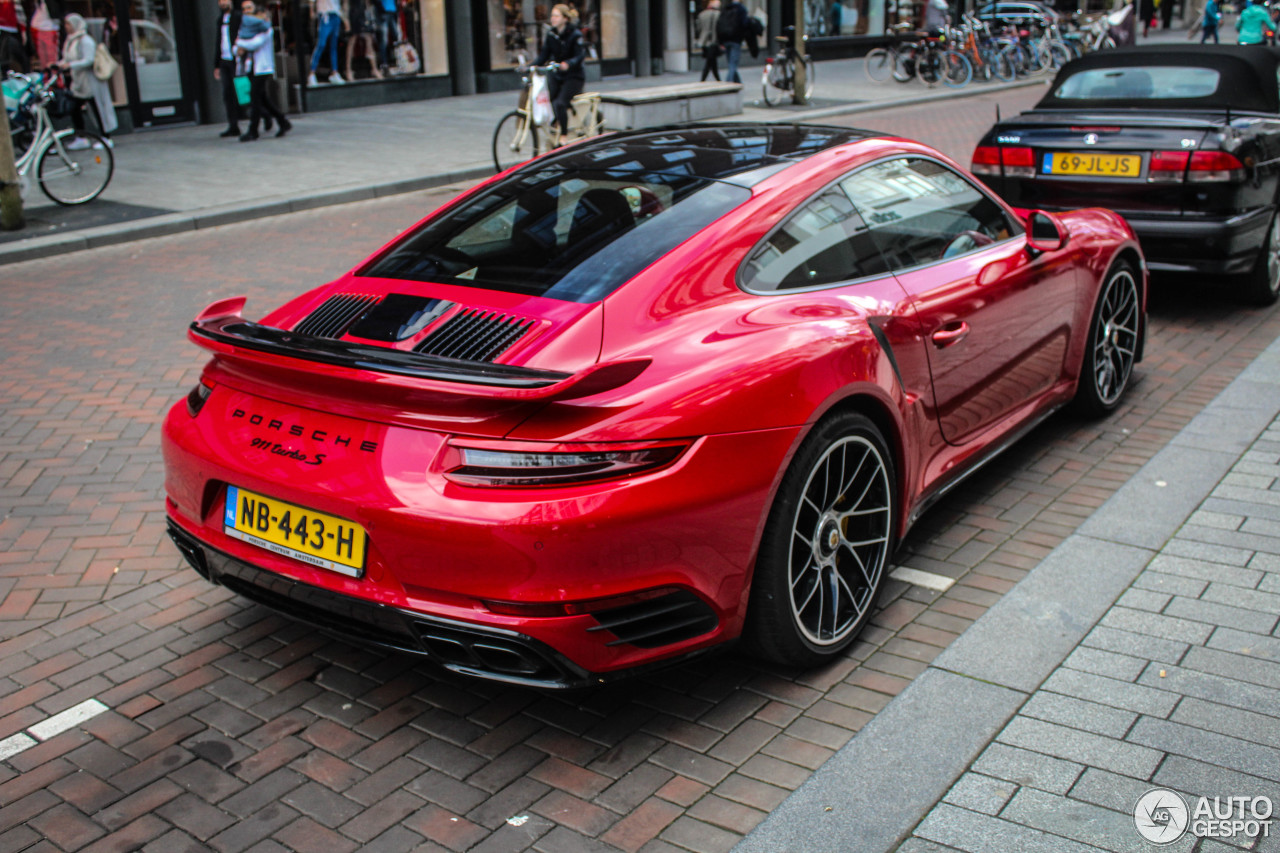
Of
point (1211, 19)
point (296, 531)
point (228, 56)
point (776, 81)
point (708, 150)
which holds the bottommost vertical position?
point (296, 531)

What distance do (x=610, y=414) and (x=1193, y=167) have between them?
17.1 ft

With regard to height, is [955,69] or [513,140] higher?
[955,69]

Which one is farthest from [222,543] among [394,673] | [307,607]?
[394,673]

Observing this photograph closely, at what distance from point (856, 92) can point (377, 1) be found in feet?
30.0

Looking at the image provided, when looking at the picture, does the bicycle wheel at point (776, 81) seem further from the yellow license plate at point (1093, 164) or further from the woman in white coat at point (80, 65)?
the yellow license plate at point (1093, 164)

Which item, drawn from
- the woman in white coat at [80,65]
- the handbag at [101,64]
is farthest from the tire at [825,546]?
→ the handbag at [101,64]

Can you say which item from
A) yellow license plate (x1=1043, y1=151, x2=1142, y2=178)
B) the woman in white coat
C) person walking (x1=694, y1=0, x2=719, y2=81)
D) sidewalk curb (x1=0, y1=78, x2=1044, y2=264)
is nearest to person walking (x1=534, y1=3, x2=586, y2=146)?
sidewalk curb (x1=0, y1=78, x2=1044, y2=264)

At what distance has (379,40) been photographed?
21094 millimetres

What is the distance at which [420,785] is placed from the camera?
301cm

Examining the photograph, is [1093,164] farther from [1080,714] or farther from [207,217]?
[207,217]

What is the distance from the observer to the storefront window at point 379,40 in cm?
2006

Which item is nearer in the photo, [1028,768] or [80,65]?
[1028,768]

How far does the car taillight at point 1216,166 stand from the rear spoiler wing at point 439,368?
16.5ft

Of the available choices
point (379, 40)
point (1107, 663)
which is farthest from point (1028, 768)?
point (379, 40)
